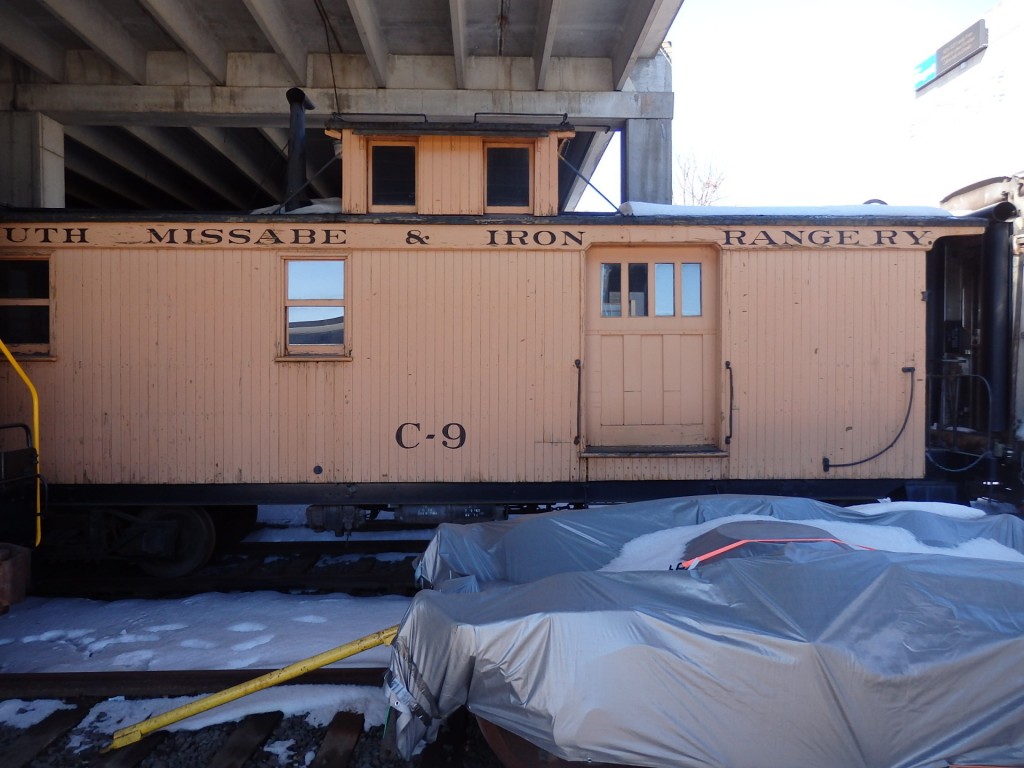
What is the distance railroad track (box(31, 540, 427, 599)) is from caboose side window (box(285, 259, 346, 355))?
212 cm

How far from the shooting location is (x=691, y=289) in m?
6.24

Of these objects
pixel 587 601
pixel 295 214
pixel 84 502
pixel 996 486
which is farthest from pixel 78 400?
pixel 996 486

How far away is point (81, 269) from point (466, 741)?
517 centimetres

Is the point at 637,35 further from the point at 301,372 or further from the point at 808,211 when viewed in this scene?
the point at 301,372

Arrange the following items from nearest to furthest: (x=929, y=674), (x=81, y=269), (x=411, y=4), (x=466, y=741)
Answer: (x=929, y=674), (x=466, y=741), (x=81, y=269), (x=411, y=4)

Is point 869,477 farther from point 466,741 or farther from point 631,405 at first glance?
point 466,741

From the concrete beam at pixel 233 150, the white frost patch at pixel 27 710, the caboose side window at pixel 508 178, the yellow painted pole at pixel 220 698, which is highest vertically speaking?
the concrete beam at pixel 233 150

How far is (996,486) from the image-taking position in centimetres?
619

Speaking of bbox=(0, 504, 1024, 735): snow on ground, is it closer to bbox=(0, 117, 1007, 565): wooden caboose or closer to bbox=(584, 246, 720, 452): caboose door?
bbox=(0, 117, 1007, 565): wooden caboose

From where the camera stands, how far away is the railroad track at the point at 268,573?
597 centimetres

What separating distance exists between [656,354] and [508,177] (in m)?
2.19

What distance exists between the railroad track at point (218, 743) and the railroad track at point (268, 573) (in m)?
1.93

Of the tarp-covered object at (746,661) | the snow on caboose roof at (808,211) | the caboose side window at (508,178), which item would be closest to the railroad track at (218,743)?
the tarp-covered object at (746,661)

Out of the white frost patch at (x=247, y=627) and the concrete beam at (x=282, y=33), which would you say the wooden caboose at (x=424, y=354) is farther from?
the concrete beam at (x=282, y=33)
